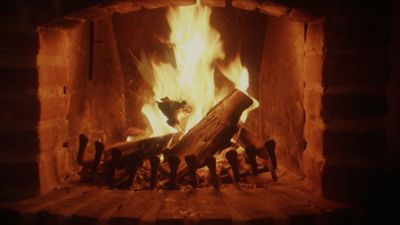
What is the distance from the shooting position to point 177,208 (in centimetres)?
223

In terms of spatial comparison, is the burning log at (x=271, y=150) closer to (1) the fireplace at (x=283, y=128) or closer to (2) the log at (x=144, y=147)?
(1) the fireplace at (x=283, y=128)

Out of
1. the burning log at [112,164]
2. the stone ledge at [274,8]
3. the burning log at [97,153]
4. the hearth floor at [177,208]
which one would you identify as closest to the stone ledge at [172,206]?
the hearth floor at [177,208]

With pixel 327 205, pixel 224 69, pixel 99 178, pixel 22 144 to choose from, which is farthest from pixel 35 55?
pixel 327 205

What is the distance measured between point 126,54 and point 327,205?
68.0 inches

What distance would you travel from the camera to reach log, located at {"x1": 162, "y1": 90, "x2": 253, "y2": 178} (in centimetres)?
277

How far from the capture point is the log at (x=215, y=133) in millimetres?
2768

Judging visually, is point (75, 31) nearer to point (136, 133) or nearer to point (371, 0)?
point (136, 133)

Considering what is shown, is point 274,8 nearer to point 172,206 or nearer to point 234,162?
point 234,162

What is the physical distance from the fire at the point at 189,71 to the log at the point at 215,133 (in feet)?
0.96

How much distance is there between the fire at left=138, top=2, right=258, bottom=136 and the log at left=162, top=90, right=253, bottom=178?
292 millimetres

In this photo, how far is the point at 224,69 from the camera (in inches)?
128

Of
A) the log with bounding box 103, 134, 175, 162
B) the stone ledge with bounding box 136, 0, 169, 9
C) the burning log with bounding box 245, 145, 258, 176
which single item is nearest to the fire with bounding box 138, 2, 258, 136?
the log with bounding box 103, 134, 175, 162

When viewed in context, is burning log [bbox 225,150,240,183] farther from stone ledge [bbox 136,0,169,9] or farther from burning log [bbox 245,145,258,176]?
stone ledge [bbox 136,0,169,9]

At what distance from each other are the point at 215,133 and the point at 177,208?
2.24 ft
